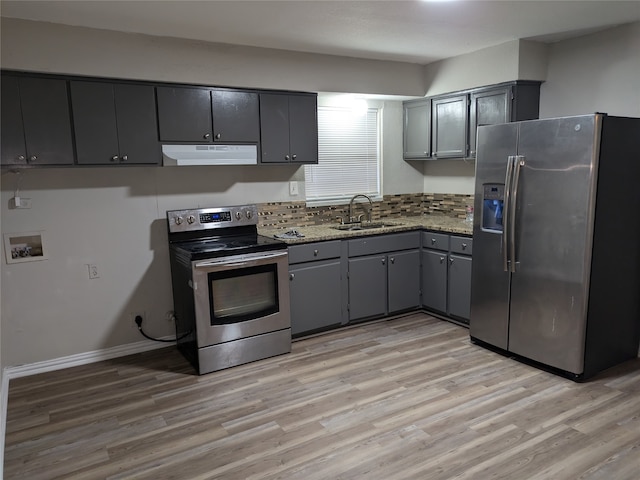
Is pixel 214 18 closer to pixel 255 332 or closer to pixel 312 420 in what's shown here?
pixel 255 332

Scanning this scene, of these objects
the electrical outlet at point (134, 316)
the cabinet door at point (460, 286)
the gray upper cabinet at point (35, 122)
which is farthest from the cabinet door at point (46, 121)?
the cabinet door at point (460, 286)

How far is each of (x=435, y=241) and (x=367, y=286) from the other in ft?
2.54

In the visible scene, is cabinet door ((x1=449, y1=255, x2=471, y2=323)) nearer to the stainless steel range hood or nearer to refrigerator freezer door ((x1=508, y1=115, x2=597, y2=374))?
refrigerator freezer door ((x1=508, y1=115, x2=597, y2=374))

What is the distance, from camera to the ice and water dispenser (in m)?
3.50

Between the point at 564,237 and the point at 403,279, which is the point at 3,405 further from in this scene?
the point at 564,237

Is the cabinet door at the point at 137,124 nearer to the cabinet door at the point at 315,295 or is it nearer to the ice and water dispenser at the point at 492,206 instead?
the cabinet door at the point at 315,295

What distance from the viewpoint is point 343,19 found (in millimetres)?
3174

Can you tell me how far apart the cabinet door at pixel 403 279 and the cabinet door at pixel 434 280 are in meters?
0.07

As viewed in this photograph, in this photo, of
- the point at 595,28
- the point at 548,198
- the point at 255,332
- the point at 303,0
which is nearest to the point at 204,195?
the point at 255,332

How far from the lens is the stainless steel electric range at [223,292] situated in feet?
11.3

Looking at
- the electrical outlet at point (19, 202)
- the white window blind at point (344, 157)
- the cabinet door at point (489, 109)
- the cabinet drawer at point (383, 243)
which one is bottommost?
the cabinet drawer at point (383, 243)

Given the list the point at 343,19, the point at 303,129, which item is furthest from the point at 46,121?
the point at 343,19

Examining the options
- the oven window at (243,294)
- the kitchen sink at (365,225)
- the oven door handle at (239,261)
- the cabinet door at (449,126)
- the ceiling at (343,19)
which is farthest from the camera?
the kitchen sink at (365,225)

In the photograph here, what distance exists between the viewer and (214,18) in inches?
121
